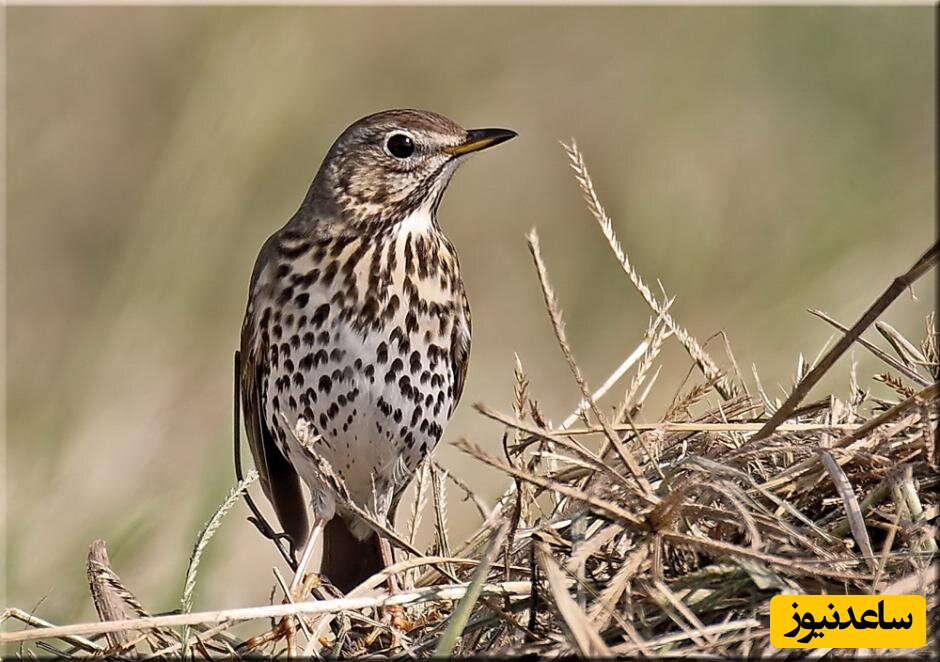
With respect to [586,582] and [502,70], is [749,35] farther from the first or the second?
[586,582]

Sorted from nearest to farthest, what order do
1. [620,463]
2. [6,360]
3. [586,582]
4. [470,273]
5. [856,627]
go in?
[856,627], [586,582], [620,463], [6,360], [470,273]

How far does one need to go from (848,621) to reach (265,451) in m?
2.28

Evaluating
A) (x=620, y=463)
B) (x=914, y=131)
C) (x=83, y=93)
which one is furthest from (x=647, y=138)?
(x=620, y=463)

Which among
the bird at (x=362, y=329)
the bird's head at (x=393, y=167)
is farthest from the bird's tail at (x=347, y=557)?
the bird's head at (x=393, y=167)

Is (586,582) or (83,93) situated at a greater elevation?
(83,93)

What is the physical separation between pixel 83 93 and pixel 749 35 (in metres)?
4.28

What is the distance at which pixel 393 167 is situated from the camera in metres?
4.76

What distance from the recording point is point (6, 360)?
336 inches

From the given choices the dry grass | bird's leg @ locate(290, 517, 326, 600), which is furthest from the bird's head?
the dry grass

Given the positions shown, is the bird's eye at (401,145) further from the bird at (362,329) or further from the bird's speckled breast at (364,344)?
the bird's speckled breast at (364,344)

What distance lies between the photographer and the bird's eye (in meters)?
4.75

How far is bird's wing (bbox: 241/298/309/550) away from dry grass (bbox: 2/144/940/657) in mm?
1011

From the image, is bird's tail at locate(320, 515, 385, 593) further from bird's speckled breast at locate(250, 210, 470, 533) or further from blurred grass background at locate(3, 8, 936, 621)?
blurred grass background at locate(3, 8, 936, 621)

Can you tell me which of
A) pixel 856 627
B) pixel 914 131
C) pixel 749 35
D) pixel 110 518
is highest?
pixel 749 35
